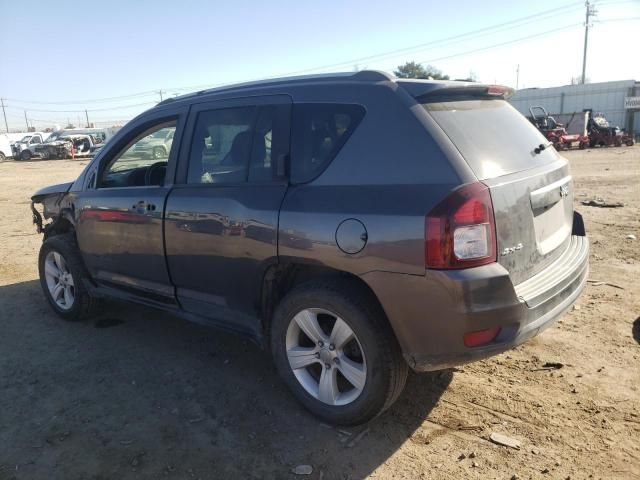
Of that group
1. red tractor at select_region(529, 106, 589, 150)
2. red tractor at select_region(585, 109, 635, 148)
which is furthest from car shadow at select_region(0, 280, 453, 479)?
red tractor at select_region(585, 109, 635, 148)

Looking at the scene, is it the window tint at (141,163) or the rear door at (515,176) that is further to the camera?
the window tint at (141,163)

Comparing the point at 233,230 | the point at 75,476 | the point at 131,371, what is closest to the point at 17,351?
the point at 131,371

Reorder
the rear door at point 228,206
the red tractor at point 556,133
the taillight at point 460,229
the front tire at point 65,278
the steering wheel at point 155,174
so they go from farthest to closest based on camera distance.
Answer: the red tractor at point 556,133, the front tire at point 65,278, the steering wheel at point 155,174, the rear door at point 228,206, the taillight at point 460,229

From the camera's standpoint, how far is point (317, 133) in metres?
3.06

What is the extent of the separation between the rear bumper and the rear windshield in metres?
0.55

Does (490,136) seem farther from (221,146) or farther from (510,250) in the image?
(221,146)

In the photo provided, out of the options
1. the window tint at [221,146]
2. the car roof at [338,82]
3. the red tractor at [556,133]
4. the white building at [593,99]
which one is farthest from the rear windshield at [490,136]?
the white building at [593,99]

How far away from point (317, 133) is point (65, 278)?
3.16 metres

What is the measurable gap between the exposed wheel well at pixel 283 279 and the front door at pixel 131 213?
36.5 inches

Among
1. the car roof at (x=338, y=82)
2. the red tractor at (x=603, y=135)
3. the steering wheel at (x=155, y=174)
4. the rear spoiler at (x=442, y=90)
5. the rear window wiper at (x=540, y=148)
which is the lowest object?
the red tractor at (x=603, y=135)

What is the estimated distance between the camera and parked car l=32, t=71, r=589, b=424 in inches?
99.9

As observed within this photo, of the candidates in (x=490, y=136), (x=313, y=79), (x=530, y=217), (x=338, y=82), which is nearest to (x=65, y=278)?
(x=313, y=79)

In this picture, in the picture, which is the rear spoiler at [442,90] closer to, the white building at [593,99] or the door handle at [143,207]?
the door handle at [143,207]

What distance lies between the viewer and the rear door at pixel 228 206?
317 cm
